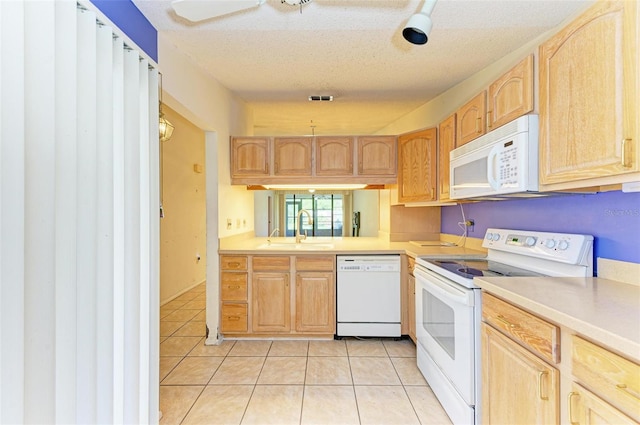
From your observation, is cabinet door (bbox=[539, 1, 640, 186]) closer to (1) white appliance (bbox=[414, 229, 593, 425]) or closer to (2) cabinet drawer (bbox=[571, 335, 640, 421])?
(1) white appliance (bbox=[414, 229, 593, 425])

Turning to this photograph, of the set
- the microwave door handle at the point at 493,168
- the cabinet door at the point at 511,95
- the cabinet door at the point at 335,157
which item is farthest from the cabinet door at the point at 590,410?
the cabinet door at the point at 335,157

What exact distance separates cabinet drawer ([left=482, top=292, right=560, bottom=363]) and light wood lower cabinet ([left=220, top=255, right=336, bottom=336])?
5.12 feet

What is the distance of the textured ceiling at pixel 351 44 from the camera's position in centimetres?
172

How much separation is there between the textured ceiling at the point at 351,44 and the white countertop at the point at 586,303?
1539 mm

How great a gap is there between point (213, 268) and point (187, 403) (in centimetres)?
116

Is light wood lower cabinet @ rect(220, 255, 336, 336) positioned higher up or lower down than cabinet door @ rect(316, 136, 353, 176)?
lower down

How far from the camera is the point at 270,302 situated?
9.23ft

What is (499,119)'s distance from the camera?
1764 mm

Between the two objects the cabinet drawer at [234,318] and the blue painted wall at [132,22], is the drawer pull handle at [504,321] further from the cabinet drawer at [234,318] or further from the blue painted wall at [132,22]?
the blue painted wall at [132,22]

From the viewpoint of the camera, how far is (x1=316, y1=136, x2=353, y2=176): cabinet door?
126 inches

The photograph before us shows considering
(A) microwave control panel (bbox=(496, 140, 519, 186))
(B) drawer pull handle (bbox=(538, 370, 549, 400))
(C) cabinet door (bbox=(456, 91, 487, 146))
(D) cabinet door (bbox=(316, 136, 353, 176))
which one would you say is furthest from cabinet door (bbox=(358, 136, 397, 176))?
(B) drawer pull handle (bbox=(538, 370, 549, 400))

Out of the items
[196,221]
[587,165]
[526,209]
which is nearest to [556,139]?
[587,165]

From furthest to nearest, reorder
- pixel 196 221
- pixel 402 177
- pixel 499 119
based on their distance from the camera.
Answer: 1. pixel 196 221
2. pixel 402 177
3. pixel 499 119

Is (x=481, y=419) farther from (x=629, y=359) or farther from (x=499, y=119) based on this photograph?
(x=499, y=119)
